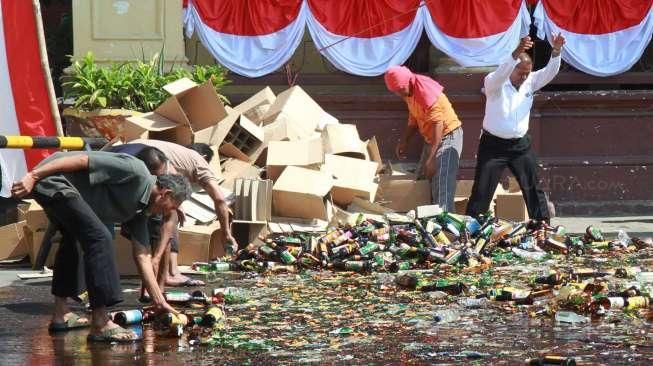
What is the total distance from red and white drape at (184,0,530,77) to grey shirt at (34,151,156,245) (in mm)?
6992

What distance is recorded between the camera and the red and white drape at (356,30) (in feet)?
47.4

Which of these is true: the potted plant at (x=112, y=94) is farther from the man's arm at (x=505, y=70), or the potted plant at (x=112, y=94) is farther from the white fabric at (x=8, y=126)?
the man's arm at (x=505, y=70)

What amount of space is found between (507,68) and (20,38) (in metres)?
4.38

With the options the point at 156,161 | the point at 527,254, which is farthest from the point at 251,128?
the point at 156,161

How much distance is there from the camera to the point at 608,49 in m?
14.9

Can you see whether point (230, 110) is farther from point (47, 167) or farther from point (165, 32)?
point (47, 167)

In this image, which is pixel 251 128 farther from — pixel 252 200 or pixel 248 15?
pixel 248 15

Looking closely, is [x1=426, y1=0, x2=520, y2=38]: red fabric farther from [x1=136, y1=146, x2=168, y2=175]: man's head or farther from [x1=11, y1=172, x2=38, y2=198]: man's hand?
[x1=11, y1=172, x2=38, y2=198]: man's hand

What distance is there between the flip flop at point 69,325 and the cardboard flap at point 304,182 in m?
3.67

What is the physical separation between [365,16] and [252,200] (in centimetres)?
409

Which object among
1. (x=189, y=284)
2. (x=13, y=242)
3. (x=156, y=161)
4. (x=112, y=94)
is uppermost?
(x=156, y=161)

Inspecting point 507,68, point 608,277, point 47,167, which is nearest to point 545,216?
point 507,68

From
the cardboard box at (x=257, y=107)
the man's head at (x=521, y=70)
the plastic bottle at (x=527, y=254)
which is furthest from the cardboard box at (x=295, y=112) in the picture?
the plastic bottle at (x=527, y=254)

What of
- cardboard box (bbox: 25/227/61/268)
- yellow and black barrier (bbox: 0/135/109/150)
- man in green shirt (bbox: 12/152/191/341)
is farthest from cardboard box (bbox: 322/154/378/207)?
man in green shirt (bbox: 12/152/191/341)
